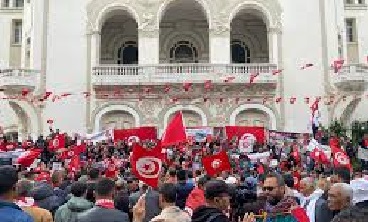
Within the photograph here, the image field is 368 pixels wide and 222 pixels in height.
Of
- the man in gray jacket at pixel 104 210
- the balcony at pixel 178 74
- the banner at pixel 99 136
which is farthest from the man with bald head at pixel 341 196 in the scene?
the balcony at pixel 178 74

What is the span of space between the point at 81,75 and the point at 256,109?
1016 cm

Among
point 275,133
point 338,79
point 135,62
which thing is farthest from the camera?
point 135,62

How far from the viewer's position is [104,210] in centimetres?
638

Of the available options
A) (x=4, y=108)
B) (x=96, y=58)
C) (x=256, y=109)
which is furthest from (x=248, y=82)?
(x=4, y=108)

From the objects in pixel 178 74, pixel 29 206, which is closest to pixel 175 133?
pixel 29 206

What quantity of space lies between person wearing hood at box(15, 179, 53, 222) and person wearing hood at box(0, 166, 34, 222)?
130 centimetres

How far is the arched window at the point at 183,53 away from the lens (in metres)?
38.8

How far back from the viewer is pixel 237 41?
39.3 meters

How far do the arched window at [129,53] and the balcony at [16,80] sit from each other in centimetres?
706

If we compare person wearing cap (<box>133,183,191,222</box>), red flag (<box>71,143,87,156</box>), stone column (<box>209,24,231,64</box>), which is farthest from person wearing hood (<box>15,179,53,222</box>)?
stone column (<box>209,24,231,64</box>)

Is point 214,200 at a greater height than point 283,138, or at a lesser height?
lesser

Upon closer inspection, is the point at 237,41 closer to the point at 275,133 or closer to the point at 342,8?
the point at 342,8

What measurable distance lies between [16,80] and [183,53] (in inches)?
432

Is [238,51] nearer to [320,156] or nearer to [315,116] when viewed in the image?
[315,116]
